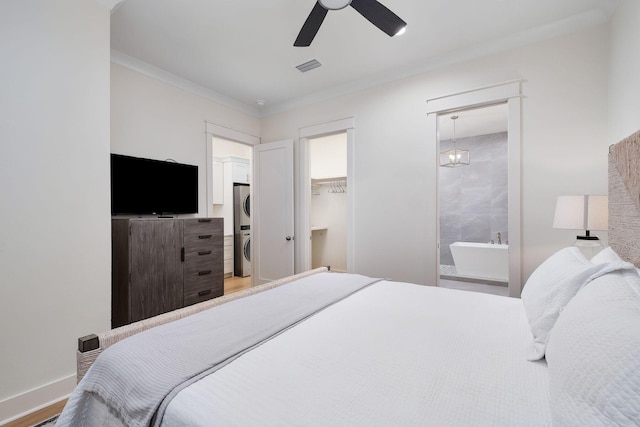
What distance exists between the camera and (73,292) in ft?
6.38

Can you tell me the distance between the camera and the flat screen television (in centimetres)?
273

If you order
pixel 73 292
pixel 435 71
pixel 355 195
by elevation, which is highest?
pixel 435 71

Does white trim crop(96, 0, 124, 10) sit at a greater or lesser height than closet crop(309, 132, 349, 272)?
greater

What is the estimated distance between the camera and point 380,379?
875 millimetres

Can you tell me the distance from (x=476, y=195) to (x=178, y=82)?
17.0 feet

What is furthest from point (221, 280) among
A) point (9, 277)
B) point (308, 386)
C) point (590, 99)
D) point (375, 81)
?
point (590, 99)

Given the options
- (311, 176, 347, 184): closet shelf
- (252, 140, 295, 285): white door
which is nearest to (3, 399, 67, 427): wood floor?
(252, 140, 295, 285): white door

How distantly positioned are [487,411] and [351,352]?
443mm

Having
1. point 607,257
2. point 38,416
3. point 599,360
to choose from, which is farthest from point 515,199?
point 38,416

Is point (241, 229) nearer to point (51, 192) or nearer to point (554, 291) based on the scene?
point (51, 192)

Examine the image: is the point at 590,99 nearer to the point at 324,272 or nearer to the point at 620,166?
the point at 620,166

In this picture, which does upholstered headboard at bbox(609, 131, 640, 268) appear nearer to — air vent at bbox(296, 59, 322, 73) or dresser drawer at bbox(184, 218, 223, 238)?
air vent at bbox(296, 59, 322, 73)

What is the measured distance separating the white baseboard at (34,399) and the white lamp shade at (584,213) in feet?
11.7

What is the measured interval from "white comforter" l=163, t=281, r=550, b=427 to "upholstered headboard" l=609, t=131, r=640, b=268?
0.54 meters
